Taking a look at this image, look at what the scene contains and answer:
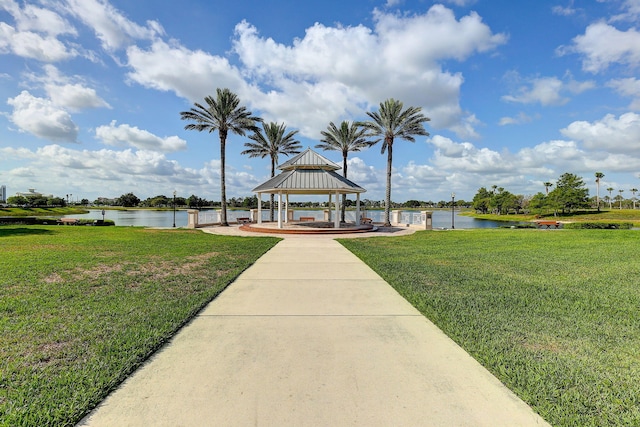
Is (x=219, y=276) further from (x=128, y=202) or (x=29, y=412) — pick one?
(x=128, y=202)

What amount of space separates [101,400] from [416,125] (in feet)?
80.9

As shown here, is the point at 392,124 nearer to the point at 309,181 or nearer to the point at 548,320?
the point at 309,181

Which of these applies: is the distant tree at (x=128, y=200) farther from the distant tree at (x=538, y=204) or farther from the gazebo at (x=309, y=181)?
the distant tree at (x=538, y=204)

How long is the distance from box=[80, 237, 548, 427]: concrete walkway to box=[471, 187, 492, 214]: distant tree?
81.5m

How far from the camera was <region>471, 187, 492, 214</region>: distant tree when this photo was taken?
78.0 meters

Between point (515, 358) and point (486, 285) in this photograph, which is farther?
point (486, 285)

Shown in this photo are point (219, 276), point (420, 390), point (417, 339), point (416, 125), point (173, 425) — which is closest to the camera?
point (173, 425)

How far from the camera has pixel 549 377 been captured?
277 cm

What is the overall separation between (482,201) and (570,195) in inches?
908

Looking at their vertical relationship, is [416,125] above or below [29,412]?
above

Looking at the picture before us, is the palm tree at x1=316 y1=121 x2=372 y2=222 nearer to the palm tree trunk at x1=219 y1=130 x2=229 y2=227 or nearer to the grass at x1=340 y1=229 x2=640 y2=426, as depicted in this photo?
the palm tree trunk at x1=219 y1=130 x2=229 y2=227

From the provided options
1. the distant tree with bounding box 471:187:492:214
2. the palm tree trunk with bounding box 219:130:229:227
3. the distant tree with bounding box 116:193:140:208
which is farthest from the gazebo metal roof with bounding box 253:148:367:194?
the distant tree with bounding box 116:193:140:208

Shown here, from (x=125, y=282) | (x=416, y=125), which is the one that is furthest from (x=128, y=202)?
(x=125, y=282)

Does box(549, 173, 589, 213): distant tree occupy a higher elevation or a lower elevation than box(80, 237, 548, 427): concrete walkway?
higher
